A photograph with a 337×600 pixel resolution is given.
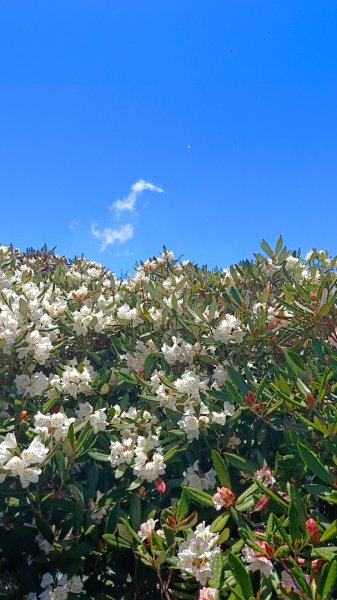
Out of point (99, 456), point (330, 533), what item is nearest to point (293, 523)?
point (330, 533)

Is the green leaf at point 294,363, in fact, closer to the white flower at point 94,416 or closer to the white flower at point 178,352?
the white flower at point 178,352

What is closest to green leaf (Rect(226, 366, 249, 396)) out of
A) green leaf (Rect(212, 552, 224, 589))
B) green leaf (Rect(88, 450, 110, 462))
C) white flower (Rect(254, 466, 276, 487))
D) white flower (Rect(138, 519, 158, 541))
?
white flower (Rect(254, 466, 276, 487))

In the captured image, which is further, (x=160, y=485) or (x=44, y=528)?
(x=160, y=485)

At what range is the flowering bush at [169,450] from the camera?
277 centimetres

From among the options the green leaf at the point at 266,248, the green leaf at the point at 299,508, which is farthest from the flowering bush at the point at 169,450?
the green leaf at the point at 266,248

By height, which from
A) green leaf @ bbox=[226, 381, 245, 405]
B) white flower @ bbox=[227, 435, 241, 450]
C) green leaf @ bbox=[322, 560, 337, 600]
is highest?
green leaf @ bbox=[226, 381, 245, 405]

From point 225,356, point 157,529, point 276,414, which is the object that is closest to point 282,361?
point 225,356

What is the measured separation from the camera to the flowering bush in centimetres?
277

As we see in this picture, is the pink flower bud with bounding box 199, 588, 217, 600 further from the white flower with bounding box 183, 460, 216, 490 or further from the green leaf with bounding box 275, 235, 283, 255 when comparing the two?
the green leaf with bounding box 275, 235, 283, 255

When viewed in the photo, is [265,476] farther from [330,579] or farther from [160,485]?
[330,579]

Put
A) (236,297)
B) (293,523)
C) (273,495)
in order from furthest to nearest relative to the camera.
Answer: (236,297), (273,495), (293,523)

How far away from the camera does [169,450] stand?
3.52m

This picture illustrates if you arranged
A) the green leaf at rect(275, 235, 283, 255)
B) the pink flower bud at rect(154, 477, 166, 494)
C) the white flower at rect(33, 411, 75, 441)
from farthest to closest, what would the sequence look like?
the green leaf at rect(275, 235, 283, 255) → the pink flower bud at rect(154, 477, 166, 494) → the white flower at rect(33, 411, 75, 441)

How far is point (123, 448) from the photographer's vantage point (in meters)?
3.52
